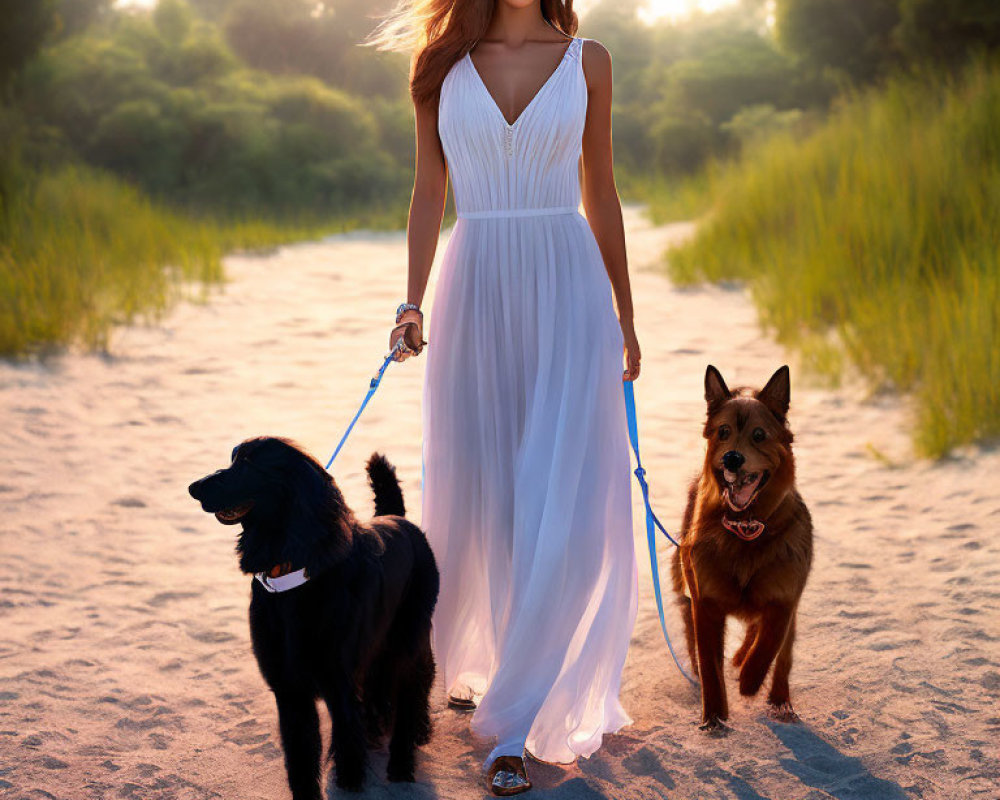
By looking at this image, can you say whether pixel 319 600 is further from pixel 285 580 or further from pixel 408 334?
pixel 408 334

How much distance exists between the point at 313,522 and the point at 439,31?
1.73 m

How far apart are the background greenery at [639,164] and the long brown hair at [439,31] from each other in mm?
4407

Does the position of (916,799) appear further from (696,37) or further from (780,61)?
(696,37)

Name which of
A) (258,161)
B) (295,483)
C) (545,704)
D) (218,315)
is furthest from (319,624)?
(258,161)

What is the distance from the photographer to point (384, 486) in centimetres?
357

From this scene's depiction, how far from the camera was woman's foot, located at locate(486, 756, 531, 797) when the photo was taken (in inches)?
130

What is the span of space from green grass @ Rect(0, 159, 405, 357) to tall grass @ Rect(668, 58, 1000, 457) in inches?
246

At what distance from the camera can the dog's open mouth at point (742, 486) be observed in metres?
3.52

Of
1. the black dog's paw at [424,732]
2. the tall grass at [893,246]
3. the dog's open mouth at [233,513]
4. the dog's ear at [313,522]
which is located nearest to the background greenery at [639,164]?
the tall grass at [893,246]

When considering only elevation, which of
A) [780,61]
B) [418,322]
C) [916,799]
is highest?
[780,61]

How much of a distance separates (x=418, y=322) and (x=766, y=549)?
4.55 ft

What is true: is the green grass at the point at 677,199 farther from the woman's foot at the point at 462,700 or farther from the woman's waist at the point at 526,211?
the woman's foot at the point at 462,700

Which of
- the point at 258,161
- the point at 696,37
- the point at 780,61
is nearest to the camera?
the point at 258,161

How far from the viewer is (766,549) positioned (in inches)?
141
